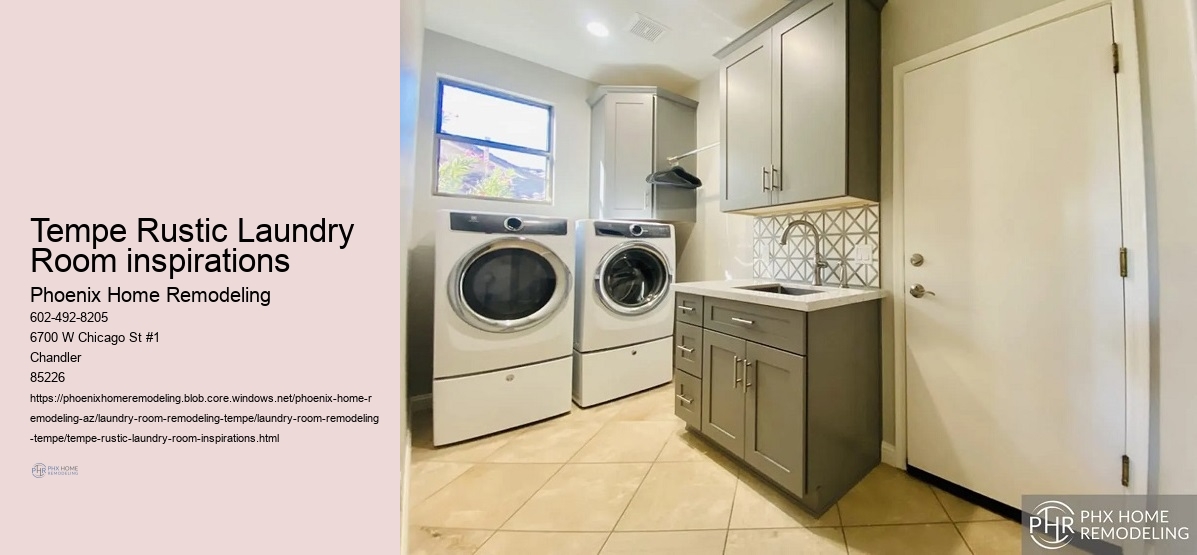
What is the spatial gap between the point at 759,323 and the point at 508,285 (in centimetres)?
119

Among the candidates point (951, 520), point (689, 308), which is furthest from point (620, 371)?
point (951, 520)

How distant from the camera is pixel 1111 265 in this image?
963mm

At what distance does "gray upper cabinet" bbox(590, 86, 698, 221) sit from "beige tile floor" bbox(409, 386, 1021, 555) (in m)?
1.57

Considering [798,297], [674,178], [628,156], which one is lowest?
[798,297]

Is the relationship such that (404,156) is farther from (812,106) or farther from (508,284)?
(812,106)

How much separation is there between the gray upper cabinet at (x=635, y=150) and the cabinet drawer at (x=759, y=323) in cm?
116

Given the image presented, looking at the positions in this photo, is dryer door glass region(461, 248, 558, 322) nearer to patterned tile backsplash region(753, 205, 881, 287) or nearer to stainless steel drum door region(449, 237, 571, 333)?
stainless steel drum door region(449, 237, 571, 333)

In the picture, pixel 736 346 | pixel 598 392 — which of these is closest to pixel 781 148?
pixel 736 346

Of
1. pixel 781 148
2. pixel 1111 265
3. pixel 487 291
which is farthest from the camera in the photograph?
pixel 487 291

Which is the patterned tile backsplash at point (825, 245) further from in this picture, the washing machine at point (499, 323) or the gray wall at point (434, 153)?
the gray wall at point (434, 153)

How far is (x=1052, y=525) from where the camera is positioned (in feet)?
→ 3.47
